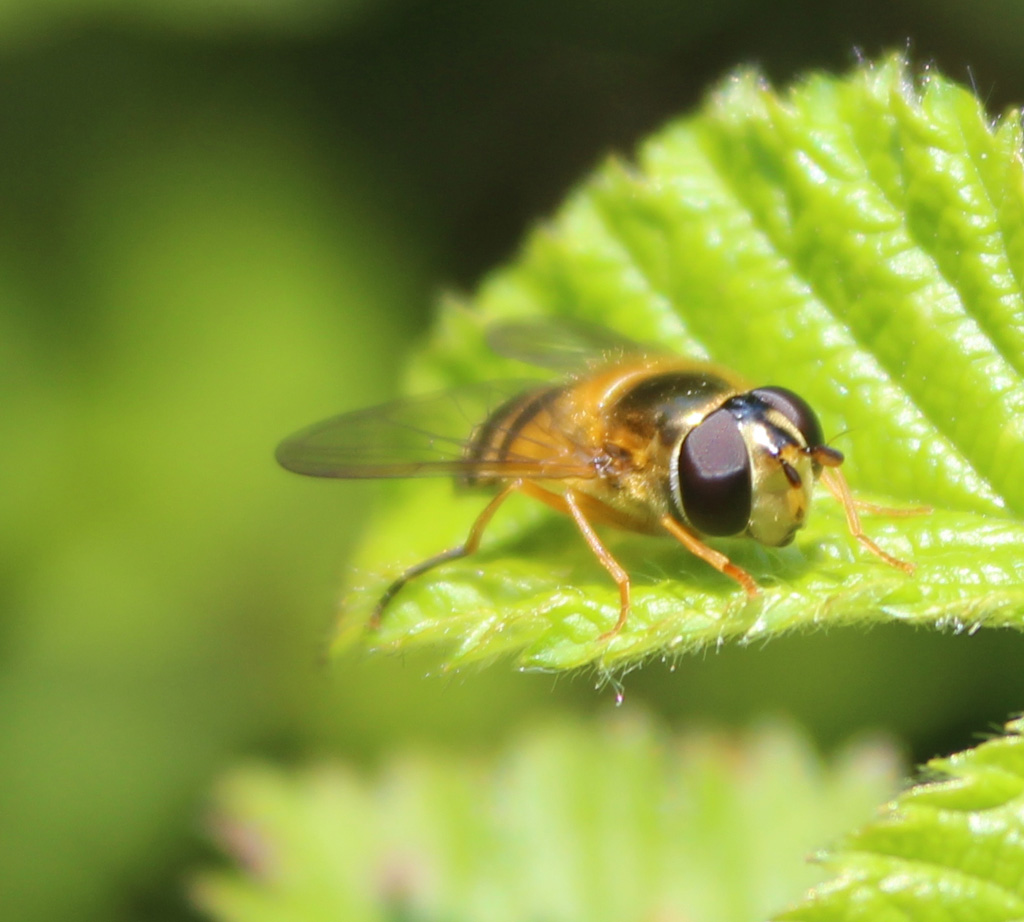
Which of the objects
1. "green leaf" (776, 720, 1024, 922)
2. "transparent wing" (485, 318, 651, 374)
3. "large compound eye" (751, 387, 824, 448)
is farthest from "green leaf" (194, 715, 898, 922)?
"green leaf" (776, 720, 1024, 922)

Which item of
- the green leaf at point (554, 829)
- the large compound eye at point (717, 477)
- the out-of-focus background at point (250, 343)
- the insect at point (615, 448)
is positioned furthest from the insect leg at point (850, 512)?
the out-of-focus background at point (250, 343)

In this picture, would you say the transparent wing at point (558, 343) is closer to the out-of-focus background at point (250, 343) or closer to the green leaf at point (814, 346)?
the green leaf at point (814, 346)

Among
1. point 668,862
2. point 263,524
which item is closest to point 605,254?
point 668,862

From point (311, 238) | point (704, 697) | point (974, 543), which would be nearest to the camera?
point (974, 543)

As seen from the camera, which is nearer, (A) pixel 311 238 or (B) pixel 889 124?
(B) pixel 889 124

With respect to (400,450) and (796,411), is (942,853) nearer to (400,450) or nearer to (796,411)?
(796,411)

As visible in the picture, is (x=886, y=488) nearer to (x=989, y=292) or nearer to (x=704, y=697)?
(x=989, y=292)
